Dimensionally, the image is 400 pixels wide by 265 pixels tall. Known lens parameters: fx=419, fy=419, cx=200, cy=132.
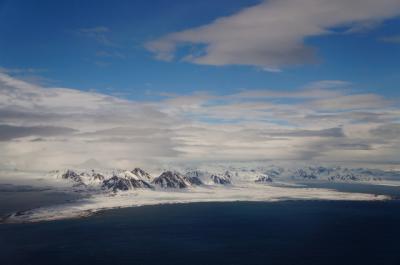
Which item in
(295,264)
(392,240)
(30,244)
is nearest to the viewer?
(295,264)

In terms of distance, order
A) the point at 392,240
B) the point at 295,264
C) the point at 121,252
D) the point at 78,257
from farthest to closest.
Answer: the point at 392,240, the point at 121,252, the point at 78,257, the point at 295,264

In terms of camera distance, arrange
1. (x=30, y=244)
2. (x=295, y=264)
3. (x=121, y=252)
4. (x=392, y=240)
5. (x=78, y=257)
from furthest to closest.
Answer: (x=392, y=240), (x=30, y=244), (x=121, y=252), (x=78, y=257), (x=295, y=264)

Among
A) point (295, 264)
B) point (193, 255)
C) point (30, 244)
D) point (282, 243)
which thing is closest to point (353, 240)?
point (282, 243)

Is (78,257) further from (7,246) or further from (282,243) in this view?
(282,243)

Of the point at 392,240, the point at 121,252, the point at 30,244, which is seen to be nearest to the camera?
the point at 121,252

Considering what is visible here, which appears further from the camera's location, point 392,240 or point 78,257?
point 392,240

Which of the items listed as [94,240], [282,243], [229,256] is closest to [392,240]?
[282,243]

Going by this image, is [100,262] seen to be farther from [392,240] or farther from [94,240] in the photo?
[392,240]

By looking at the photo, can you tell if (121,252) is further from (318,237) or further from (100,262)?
(318,237)

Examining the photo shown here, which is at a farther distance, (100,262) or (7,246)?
(7,246)
